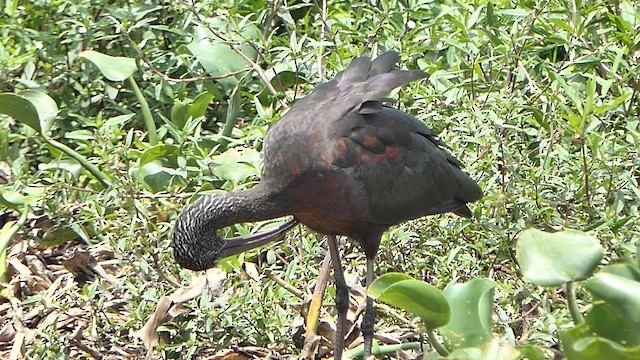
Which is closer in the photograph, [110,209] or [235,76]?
[110,209]

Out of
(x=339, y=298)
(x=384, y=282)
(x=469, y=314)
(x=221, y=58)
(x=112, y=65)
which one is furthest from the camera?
(x=221, y=58)

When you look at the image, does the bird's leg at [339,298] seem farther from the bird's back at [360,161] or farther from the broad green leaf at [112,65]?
the broad green leaf at [112,65]

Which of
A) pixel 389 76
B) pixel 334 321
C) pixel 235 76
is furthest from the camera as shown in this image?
pixel 235 76

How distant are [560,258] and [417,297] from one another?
16.2 inches

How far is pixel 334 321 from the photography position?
5645mm

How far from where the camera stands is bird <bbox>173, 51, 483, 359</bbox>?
4.98 m

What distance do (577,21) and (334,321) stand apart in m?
1.91

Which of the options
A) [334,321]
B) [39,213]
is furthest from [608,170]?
[39,213]

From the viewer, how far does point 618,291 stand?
2979 millimetres

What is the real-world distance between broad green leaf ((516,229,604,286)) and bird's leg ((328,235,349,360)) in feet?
7.11

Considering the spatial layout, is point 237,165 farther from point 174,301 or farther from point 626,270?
point 626,270

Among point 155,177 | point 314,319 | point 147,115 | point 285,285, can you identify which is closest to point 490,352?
point 314,319

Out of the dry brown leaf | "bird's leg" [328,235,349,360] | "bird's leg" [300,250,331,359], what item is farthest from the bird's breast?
the dry brown leaf

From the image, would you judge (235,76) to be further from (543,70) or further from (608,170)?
(608,170)
